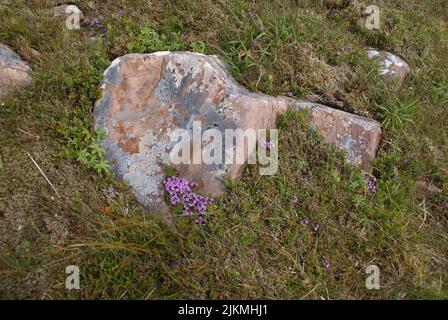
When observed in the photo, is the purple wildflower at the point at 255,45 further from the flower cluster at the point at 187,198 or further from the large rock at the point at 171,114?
the flower cluster at the point at 187,198

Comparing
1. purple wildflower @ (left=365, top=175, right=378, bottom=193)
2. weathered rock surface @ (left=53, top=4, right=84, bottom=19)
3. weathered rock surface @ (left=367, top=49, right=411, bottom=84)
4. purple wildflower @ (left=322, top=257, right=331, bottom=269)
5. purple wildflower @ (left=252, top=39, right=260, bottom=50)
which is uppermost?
weathered rock surface @ (left=53, top=4, right=84, bottom=19)

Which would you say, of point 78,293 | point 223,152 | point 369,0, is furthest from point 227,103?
point 369,0

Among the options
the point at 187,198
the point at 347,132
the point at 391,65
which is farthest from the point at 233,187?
the point at 391,65

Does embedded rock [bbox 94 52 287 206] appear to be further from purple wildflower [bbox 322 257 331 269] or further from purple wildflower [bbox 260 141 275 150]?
purple wildflower [bbox 322 257 331 269]

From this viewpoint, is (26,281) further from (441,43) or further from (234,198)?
(441,43)

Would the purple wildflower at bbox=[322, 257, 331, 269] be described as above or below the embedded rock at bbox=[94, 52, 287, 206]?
below

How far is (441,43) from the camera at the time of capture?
6.02 metres

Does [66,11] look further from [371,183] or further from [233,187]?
[371,183]

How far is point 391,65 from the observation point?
545 cm

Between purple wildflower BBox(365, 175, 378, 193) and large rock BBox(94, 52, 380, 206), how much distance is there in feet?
0.67

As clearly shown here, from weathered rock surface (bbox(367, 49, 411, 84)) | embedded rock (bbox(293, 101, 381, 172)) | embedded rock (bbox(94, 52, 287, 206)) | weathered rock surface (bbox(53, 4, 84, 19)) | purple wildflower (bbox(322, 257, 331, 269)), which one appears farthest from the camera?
weathered rock surface (bbox(367, 49, 411, 84))

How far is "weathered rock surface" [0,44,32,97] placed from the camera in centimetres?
428

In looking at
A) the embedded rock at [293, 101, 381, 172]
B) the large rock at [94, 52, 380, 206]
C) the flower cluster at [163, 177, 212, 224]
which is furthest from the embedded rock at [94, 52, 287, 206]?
the embedded rock at [293, 101, 381, 172]

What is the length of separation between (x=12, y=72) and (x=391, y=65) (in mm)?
4730
